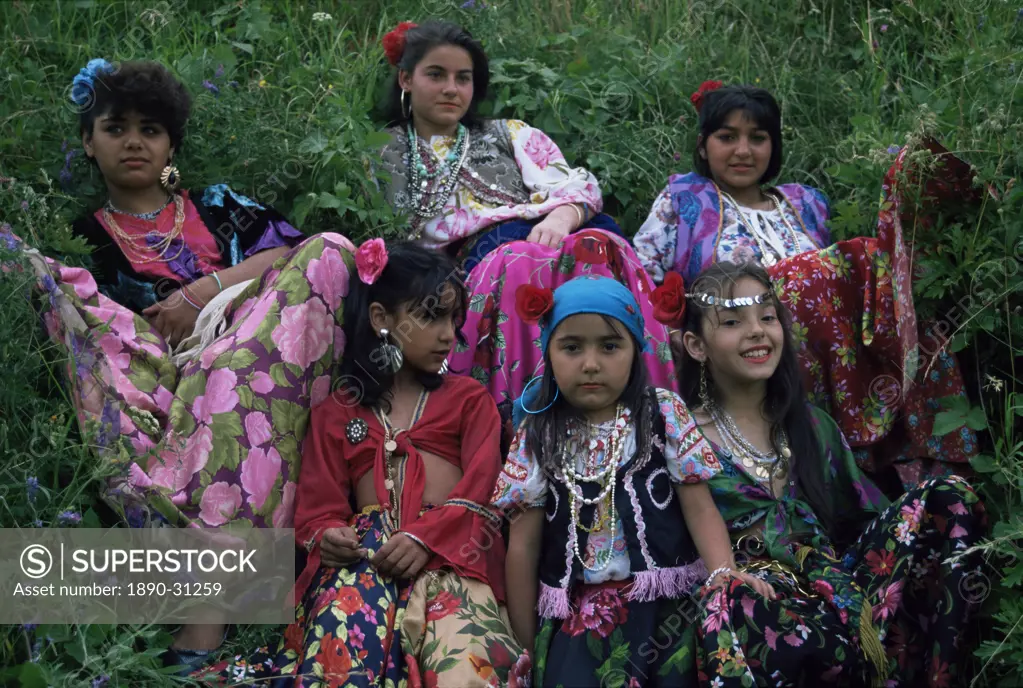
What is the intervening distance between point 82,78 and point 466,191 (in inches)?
55.3

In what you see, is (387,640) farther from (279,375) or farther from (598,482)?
(279,375)

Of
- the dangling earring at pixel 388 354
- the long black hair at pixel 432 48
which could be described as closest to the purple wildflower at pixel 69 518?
the dangling earring at pixel 388 354

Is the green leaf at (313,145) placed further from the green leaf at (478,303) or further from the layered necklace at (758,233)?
the layered necklace at (758,233)

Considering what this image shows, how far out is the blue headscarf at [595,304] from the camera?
3.12 meters

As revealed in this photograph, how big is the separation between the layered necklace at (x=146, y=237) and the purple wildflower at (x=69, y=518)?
3.86ft

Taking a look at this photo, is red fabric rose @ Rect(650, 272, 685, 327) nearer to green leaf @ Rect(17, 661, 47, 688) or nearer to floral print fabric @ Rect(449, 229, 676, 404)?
floral print fabric @ Rect(449, 229, 676, 404)

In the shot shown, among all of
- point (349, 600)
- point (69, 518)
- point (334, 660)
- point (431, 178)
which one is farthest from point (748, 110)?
point (69, 518)

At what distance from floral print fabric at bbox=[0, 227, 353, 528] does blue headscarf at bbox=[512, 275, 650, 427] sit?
746 millimetres

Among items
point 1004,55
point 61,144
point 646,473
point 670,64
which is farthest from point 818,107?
point 61,144

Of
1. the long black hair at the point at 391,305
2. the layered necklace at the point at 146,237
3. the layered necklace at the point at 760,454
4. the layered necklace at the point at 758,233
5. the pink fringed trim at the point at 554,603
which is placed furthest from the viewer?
the layered necklace at the point at 758,233

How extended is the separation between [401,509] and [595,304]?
78 cm

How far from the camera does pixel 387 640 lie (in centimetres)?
307

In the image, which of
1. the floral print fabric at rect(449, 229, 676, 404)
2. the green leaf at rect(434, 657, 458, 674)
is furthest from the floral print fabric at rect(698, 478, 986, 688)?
the floral print fabric at rect(449, 229, 676, 404)

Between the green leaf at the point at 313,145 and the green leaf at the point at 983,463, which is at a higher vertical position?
the green leaf at the point at 313,145
